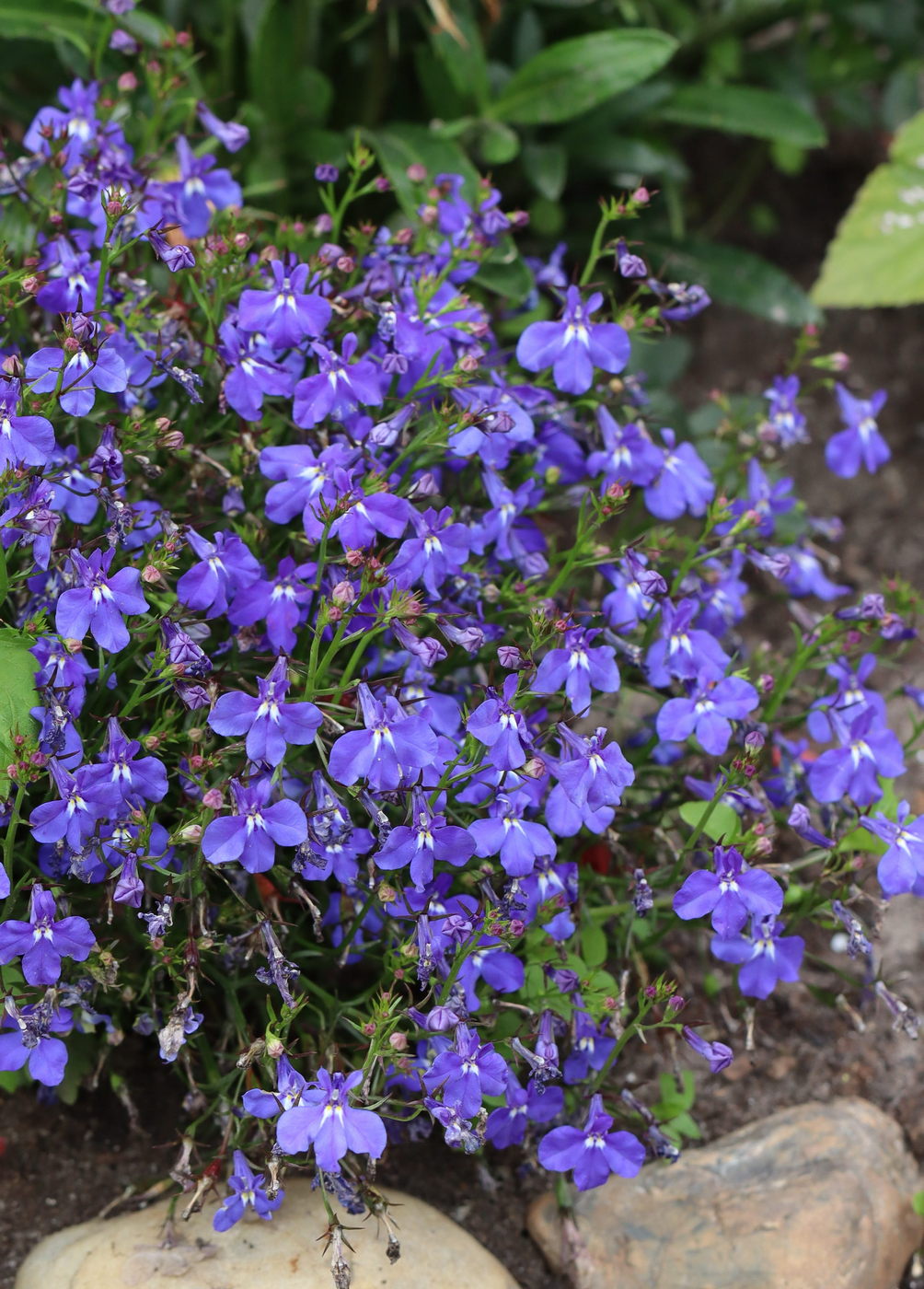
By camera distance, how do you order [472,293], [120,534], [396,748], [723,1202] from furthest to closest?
1. [472,293]
2. [723,1202]
3. [120,534]
4. [396,748]

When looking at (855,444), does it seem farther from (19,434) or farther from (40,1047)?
(40,1047)

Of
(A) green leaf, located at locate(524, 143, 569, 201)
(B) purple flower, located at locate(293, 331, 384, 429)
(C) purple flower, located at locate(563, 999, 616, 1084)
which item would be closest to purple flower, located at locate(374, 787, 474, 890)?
(C) purple flower, located at locate(563, 999, 616, 1084)

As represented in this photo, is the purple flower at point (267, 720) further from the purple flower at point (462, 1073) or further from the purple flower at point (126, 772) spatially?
the purple flower at point (462, 1073)

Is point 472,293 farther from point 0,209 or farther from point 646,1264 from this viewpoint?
point 646,1264

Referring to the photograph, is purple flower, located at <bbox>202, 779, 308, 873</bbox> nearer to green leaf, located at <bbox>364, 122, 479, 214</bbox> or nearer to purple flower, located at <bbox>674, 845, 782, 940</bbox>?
purple flower, located at <bbox>674, 845, 782, 940</bbox>

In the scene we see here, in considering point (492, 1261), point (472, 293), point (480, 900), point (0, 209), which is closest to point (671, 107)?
point (472, 293)

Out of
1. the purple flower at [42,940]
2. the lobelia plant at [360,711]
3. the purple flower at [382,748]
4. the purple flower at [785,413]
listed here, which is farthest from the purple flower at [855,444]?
the purple flower at [42,940]

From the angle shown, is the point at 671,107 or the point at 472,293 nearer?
the point at 472,293
